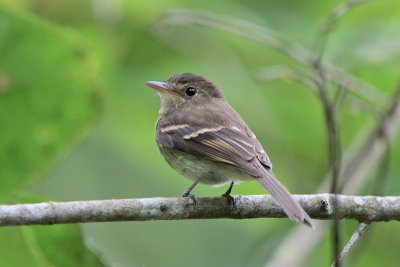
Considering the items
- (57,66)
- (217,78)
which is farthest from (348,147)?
(57,66)

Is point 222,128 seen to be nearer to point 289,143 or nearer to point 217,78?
point 289,143

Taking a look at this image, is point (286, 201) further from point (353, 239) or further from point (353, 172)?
point (353, 172)

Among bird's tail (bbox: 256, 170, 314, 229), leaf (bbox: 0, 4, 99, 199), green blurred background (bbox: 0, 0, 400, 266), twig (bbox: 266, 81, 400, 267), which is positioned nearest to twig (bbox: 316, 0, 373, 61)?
green blurred background (bbox: 0, 0, 400, 266)

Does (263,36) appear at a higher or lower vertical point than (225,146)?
higher

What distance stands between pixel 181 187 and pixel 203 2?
165 centimetres

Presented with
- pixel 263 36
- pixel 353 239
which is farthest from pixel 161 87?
pixel 353 239

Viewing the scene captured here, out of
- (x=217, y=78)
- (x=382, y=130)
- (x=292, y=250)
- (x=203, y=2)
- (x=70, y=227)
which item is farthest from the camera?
(x=217, y=78)

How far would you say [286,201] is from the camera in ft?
10.7

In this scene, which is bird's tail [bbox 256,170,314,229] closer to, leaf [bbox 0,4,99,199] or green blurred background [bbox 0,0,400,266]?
green blurred background [bbox 0,0,400,266]

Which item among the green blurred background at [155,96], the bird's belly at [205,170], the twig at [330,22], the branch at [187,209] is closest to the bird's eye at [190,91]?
the green blurred background at [155,96]

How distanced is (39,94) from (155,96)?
1.77 metres

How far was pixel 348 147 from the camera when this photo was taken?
5363 mm

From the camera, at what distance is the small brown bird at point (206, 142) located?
394 cm

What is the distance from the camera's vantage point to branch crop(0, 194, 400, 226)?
10.2 ft
